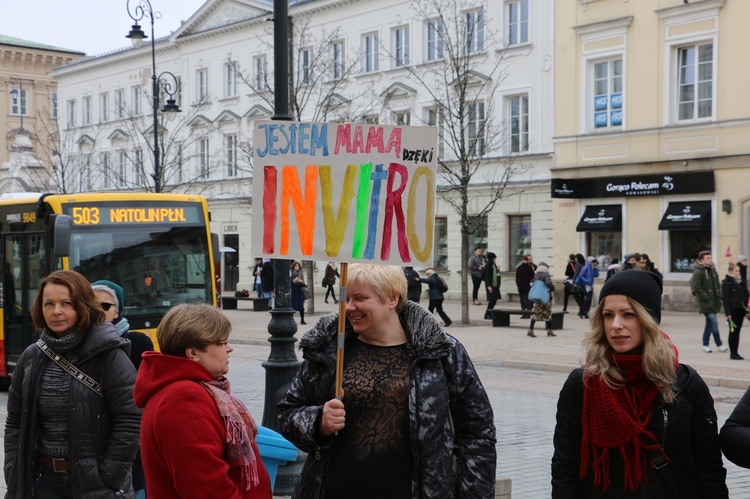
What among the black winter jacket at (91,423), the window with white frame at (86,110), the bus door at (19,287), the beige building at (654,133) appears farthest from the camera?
the window with white frame at (86,110)

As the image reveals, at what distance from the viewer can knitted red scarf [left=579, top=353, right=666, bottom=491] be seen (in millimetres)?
3602

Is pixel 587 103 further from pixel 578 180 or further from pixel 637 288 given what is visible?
pixel 637 288

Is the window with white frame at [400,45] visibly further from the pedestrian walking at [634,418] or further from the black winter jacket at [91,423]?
the pedestrian walking at [634,418]

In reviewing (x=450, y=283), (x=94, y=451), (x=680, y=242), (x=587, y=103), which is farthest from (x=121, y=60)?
(x=94, y=451)

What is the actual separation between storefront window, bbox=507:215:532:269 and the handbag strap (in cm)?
3186

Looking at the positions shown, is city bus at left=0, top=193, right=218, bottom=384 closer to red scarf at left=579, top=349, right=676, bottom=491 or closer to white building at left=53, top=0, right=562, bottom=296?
red scarf at left=579, top=349, right=676, bottom=491

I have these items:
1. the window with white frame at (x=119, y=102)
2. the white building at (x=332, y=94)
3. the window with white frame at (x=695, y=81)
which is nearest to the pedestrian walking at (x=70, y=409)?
the white building at (x=332, y=94)

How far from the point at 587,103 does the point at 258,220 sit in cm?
2980

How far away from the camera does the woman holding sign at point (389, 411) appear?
3.86 meters

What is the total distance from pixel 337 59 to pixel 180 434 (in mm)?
39757

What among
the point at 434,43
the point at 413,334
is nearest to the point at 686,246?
the point at 434,43

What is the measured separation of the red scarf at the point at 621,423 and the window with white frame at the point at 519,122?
32.5 m

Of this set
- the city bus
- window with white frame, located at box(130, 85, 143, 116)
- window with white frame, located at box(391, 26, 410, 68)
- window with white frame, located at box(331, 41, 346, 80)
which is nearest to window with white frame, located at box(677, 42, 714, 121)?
window with white frame, located at box(391, 26, 410, 68)

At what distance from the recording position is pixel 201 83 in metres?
49.8
